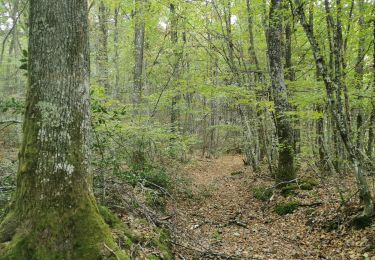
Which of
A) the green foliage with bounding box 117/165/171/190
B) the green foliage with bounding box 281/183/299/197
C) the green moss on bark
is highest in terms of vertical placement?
the green moss on bark

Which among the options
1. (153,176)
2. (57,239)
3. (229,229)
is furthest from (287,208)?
(57,239)

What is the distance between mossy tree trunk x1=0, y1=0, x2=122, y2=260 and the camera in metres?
3.37

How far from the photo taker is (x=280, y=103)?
32.4 ft

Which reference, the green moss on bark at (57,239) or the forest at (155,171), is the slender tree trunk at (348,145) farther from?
the green moss on bark at (57,239)

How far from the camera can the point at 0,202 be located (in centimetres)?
497

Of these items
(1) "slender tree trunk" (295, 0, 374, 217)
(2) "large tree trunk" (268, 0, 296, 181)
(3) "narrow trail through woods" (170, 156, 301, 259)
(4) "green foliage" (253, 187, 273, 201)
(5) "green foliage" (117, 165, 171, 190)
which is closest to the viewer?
(3) "narrow trail through woods" (170, 156, 301, 259)

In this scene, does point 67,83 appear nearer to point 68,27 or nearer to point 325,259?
point 68,27

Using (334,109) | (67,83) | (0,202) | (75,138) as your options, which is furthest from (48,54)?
(334,109)

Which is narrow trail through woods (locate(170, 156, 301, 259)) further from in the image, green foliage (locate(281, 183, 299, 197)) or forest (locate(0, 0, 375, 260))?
green foliage (locate(281, 183, 299, 197))

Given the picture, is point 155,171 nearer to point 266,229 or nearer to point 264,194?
point 266,229

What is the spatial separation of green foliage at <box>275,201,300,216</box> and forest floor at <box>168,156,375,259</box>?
4.9 inches

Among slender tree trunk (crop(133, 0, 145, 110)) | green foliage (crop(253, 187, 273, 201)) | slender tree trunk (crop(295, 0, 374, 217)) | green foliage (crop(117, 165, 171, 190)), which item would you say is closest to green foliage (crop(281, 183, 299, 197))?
green foliage (crop(253, 187, 273, 201))

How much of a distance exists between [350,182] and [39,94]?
29.2ft

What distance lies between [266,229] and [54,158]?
5834 millimetres
